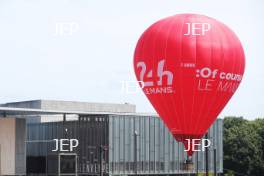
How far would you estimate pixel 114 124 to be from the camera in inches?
2960

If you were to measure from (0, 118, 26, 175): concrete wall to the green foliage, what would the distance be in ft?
156

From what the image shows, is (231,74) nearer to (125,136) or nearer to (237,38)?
(237,38)

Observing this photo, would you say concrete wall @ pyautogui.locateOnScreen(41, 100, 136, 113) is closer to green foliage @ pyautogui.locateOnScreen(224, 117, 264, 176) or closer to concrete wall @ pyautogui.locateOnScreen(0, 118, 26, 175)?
green foliage @ pyautogui.locateOnScreen(224, 117, 264, 176)

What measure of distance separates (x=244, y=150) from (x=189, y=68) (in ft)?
209

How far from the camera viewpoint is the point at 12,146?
2660 inches

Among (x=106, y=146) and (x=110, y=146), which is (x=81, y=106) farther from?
(x=106, y=146)

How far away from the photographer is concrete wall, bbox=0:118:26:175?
66.7m

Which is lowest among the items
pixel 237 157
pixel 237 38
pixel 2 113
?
pixel 237 157

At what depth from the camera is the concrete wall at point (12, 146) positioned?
66.7 metres

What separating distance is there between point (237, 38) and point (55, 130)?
1345 inches

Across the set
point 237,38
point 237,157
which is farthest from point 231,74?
point 237,157

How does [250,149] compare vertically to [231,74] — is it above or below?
below

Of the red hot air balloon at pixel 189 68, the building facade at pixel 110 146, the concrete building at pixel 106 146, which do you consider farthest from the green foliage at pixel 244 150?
the red hot air balloon at pixel 189 68

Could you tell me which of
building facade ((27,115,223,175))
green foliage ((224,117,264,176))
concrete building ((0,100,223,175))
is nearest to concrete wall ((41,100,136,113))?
concrete building ((0,100,223,175))
